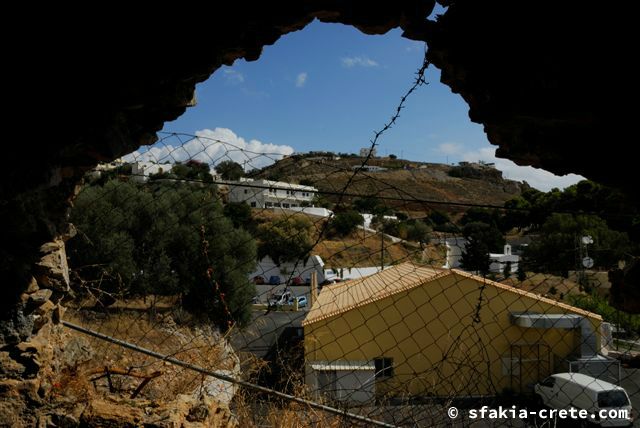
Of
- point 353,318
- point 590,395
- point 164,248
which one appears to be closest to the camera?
point 590,395

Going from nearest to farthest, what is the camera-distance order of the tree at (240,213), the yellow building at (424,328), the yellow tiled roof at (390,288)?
the yellow tiled roof at (390,288), the tree at (240,213), the yellow building at (424,328)

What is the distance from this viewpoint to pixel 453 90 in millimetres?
2557

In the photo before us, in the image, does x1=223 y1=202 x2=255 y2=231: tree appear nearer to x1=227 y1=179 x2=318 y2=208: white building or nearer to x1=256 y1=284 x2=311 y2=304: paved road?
x1=227 y1=179 x2=318 y2=208: white building

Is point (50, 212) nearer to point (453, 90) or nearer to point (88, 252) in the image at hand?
point (453, 90)

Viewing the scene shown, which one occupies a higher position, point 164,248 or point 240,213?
point 240,213

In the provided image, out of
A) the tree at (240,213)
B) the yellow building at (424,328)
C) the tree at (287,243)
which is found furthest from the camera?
the yellow building at (424,328)

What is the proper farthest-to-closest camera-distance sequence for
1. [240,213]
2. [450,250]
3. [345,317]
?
[345,317] < [240,213] < [450,250]

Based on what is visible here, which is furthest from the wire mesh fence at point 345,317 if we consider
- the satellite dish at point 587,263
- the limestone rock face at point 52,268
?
the limestone rock face at point 52,268

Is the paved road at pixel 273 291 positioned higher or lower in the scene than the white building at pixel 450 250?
lower

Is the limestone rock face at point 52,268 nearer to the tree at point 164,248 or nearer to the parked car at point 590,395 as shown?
the parked car at point 590,395

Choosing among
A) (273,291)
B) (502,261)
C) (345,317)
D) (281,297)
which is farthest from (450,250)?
(273,291)

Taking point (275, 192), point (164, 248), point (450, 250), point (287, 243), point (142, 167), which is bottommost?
point (450, 250)

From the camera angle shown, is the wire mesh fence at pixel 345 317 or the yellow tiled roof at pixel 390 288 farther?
the yellow tiled roof at pixel 390 288

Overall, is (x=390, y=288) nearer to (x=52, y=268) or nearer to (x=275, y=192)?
(x=275, y=192)
